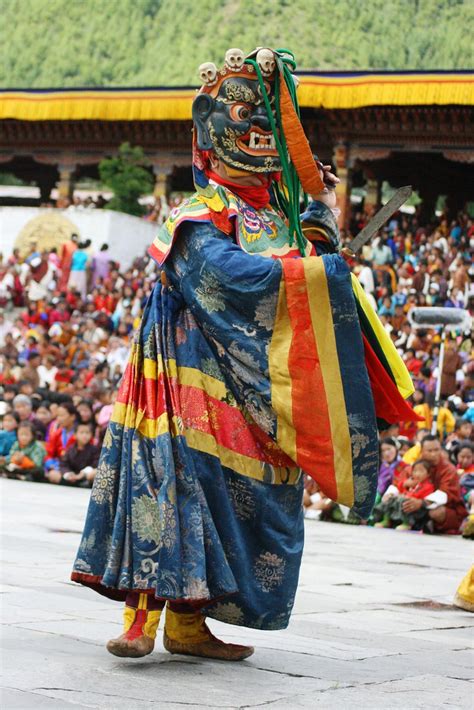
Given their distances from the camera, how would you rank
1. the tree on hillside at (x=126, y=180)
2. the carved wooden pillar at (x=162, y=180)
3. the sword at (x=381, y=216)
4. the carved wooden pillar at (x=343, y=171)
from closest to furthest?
the sword at (x=381, y=216), the carved wooden pillar at (x=343, y=171), the tree on hillside at (x=126, y=180), the carved wooden pillar at (x=162, y=180)

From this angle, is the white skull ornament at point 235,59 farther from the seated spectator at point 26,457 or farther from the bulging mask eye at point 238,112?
the seated spectator at point 26,457

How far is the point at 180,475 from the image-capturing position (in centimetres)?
360

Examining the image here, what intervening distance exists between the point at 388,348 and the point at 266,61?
2.98 feet

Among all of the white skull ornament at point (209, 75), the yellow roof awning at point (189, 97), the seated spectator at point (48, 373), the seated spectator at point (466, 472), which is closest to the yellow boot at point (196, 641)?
the white skull ornament at point (209, 75)

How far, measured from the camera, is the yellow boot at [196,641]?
12.3 ft

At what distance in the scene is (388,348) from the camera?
3.84m

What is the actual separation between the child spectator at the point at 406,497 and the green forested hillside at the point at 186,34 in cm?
A: 4597

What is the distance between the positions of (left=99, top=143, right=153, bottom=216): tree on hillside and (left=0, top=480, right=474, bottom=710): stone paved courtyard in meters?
14.2

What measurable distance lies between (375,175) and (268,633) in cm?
1689

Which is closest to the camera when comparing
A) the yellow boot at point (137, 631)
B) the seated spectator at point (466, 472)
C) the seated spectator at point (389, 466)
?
the yellow boot at point (137, 631)

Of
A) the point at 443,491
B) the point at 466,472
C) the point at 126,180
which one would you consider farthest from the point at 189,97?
the point at 443,491

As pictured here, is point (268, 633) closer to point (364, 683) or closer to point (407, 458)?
point (364, 683)

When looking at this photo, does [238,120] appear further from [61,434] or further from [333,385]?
[61,434]

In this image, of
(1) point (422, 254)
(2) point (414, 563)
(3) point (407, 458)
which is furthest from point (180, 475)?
(1) point (422, 254)
